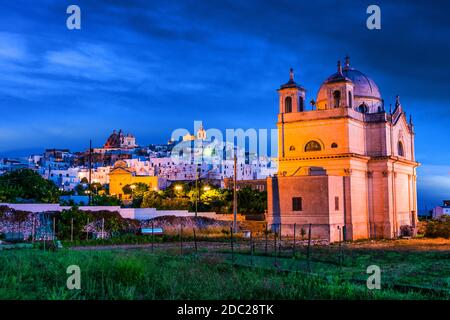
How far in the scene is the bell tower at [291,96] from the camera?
45.3 meters

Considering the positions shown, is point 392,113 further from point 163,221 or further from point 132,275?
point 132,275

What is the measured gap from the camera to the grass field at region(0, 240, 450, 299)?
41.8 ft

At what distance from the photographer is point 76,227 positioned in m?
33.6

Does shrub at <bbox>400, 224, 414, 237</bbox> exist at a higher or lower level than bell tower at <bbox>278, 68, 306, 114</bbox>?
lower

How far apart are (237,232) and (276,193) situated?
13.7ft

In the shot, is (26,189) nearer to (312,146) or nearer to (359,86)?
(312,146)

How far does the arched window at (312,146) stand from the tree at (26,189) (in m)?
20.0

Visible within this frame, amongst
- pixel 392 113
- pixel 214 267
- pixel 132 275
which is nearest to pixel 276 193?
pixel 392 113

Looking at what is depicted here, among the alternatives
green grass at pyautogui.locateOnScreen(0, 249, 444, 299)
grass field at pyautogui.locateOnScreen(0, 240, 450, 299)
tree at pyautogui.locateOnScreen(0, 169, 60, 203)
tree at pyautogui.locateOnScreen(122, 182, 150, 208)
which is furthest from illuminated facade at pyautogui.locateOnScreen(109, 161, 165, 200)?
green grass at pyautogui.locateOnScreen(0, 249, 444, 299)

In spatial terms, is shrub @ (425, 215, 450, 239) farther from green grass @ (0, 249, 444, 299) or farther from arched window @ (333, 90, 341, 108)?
green grass @ (0, 249, 444, 299)

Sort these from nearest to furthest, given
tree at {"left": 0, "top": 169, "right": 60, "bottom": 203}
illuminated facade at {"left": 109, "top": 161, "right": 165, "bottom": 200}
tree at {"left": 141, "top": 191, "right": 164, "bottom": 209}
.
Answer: tree at {"left": 0, "top": 169, "right": 60, "bottom": 203} < tree at {"left": 141, "top": 191, "right": 164, "bottom": 209} < illuminated facade at {"left": 109, "top": 161, "right": 165, "bottom": 200}

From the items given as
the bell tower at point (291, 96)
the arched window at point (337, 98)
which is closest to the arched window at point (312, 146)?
the bell tower at point (291, 96)

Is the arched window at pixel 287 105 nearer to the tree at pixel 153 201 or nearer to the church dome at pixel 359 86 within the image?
the church dome at pixel 359 86

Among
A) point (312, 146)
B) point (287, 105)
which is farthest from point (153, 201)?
point (312, 146)
